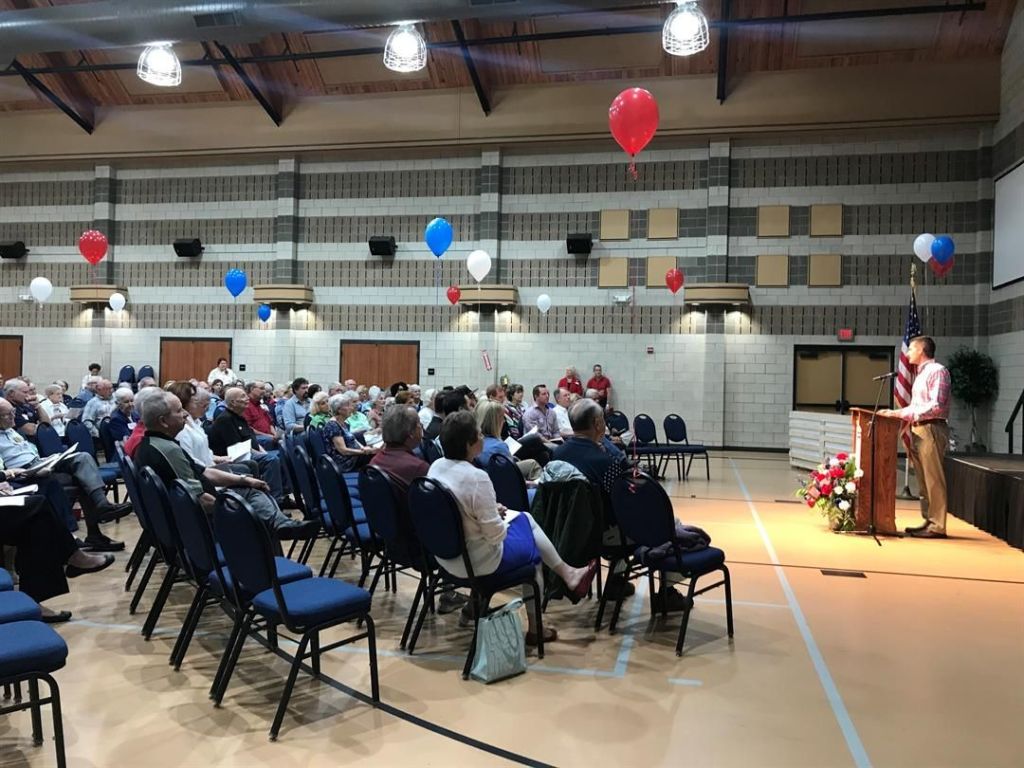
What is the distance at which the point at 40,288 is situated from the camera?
1448 cm

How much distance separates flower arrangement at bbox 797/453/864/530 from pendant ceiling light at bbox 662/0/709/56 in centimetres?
419

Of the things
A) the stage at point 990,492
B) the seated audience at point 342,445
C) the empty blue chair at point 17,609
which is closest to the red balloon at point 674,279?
the stage at point 990,492

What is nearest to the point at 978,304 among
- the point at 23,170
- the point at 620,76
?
the point at 620,76

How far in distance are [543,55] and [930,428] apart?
32.3 feet

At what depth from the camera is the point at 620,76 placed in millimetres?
13070

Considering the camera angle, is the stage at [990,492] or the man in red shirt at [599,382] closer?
the stage at [990,492]

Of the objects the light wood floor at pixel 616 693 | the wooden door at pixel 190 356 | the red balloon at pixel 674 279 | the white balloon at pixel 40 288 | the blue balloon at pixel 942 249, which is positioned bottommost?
the light wood floor at pixel 616 693

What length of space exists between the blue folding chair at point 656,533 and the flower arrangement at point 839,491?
3096mm

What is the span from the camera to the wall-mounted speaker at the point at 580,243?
43.9 feet

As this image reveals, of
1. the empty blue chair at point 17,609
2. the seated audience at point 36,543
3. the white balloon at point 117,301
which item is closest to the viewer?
the empty blue chair at point 17,609

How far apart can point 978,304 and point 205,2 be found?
496 inches

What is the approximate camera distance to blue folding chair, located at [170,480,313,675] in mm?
2891

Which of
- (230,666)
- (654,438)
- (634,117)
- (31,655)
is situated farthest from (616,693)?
(654,438)

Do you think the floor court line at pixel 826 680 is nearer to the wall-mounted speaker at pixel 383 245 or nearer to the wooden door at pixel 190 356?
the wall-mounted speaker at pixel 383 245
